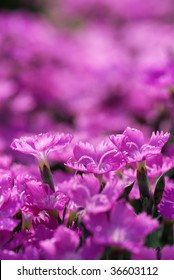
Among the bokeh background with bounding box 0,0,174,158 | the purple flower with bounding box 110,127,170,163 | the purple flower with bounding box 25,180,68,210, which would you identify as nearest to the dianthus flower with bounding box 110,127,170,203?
the purple flower with bounding box 110,127,170,163

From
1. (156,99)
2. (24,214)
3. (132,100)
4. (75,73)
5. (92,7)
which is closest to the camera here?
(24,214)

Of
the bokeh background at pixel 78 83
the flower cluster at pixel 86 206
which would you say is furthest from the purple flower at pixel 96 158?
the bokeh background at pixel 78 83

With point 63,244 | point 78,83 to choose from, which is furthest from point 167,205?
point 78,83

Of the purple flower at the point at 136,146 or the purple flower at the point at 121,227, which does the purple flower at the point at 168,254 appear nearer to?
the purple flower at the point at 121,227

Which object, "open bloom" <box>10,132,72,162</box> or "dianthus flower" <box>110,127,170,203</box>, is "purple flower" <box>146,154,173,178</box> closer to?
"dianthus flower" <box>110,127,170,203</box>

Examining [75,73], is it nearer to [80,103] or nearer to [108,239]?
[80,103]
